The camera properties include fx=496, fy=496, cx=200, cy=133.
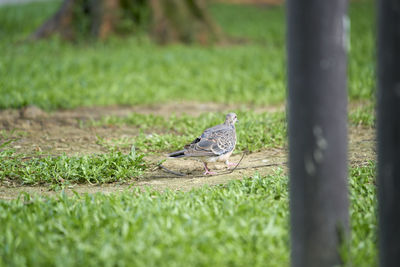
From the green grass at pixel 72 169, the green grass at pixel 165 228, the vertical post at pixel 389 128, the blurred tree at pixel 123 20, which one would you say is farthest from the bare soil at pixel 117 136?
the blurred tree at pixel 123 20

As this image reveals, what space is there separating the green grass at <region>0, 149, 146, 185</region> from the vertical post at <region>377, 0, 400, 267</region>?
2.85 meters

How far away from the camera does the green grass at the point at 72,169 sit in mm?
4929

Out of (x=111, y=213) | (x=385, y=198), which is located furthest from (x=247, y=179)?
(x=385, y=198)

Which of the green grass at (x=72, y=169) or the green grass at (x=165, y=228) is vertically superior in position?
the green grass at (x=72, y=169)

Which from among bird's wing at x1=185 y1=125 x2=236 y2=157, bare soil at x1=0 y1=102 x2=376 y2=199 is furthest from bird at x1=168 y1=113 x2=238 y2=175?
bare soil at x1=0 y1=102 x2=376 y2=199

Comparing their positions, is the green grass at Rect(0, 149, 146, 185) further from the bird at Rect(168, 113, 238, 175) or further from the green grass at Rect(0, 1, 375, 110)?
the green grass at Rect(0, 1, 375, 110)

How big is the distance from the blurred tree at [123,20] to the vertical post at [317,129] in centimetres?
1158

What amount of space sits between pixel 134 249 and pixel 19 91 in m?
6.37

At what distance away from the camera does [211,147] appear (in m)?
5.03

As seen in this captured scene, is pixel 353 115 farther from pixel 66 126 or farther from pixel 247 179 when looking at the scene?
pixel 66 126

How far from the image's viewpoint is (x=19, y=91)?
8.76 m

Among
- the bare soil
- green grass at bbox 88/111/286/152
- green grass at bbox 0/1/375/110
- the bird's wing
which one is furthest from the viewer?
green grass at bbox 0/1/375/110

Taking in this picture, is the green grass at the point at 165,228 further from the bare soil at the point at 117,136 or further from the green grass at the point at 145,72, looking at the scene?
the green grass at the point at 145,72

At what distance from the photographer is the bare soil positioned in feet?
16.0
